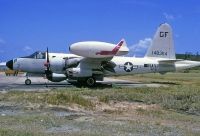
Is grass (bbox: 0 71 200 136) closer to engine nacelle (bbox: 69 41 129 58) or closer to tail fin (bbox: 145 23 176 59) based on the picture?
engine nacelle (bbox: 69 41 129 58)

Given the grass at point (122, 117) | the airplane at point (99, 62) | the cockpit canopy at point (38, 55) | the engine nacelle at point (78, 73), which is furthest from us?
the cockpit canopy at point (38, 55)

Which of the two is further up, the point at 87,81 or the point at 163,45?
the point at 163,45

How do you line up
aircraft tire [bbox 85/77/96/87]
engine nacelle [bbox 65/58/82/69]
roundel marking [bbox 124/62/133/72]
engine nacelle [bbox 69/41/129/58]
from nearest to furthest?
engine nacelle [bbox 69/41/129/58]
aircraft tire [bbox 85/77/96/87]
engine nacelle [bbox 65/58/82/69]
roundel marking [bbox 124/62/133/72]

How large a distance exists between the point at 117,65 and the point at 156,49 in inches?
173

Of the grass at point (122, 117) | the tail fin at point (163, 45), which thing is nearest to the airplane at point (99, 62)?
the tail fin at point (163, 45)

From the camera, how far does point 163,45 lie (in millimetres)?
34344

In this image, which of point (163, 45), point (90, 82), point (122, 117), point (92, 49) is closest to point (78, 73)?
point (90, 82)

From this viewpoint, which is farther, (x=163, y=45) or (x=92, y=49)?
(x=163, y=45)

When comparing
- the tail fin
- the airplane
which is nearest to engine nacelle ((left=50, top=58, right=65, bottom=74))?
the airplane

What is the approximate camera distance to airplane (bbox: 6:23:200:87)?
94.2 ft

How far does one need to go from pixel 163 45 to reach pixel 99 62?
6720 millimetres

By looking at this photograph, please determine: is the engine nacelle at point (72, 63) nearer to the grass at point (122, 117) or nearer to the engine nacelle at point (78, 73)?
the engine nacelle at point (78, 73)

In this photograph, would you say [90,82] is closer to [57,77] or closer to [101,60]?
[101,60]

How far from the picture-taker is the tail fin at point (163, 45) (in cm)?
3431
